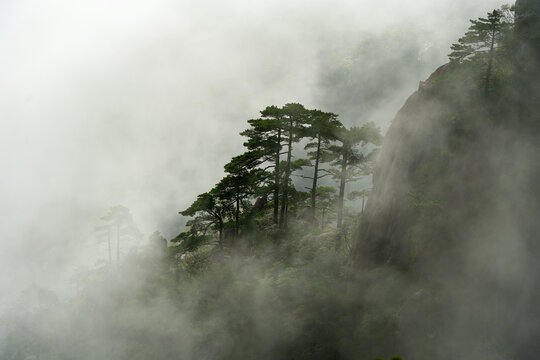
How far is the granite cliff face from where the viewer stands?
13.4 metres

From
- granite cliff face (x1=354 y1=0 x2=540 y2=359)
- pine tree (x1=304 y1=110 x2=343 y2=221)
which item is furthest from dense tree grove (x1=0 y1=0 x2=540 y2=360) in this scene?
pine tree (x1=304 y1=110 x2=343 y2=221)

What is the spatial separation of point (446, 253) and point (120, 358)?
28533 millimetres

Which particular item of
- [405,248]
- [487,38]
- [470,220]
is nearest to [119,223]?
[405,248]

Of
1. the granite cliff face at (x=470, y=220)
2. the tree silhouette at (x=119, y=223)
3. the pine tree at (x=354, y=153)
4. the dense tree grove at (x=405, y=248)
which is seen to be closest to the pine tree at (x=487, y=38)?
the dense tree grove at (x=405, y=248)

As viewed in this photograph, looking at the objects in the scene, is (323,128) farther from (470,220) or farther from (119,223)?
(119,223)

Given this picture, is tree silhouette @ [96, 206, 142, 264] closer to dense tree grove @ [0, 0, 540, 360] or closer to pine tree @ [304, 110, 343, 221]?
dense tree grove @ [0, 0, 540, 360]

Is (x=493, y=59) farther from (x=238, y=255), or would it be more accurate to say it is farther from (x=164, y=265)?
(x=164, y=265)

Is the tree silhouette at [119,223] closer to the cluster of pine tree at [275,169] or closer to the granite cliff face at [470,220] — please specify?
the cluster of pine tree at [275,169]

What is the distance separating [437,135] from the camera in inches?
664

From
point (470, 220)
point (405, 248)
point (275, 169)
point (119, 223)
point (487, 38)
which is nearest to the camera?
point (470, 220)

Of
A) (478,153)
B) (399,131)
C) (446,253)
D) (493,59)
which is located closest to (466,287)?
(446,253)

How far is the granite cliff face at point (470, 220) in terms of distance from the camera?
44.1ft

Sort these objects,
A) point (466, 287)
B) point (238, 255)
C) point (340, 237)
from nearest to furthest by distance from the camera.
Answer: point (466, 287), point (340, 237), point (238, 255)

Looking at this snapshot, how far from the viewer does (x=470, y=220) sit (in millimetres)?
14680
